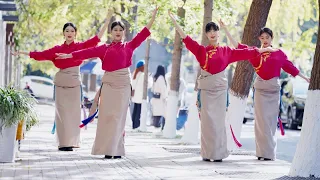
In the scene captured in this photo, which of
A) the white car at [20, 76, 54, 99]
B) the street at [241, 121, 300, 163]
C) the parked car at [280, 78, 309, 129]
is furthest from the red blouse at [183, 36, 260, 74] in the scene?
the white car at [20, 76, 54, 99]

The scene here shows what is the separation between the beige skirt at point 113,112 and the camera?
14930 millimetres

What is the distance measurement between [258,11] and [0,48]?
10.6 metres

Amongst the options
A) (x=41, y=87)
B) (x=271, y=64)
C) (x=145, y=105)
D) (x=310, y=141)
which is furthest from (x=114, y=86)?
(x=41, y=87)

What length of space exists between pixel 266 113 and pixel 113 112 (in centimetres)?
270

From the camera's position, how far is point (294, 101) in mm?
33750

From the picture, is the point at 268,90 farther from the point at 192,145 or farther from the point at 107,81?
the point at 192,145

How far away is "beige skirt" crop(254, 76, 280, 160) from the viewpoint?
16016mm

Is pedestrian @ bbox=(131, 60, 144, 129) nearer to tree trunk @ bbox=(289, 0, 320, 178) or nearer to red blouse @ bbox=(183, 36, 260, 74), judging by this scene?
red blouse @ bbox=(183, 36, 260, 74)

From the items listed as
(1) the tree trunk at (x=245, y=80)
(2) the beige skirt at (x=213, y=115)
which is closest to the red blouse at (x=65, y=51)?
(2) the beige skirt at (x=213, y=115)

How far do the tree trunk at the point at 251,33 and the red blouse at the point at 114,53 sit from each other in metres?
3.62

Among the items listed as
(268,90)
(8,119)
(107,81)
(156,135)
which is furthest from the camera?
(156,135)

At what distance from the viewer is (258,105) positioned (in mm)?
16141

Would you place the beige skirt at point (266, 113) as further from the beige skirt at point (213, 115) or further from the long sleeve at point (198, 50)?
the long sleeve at point (198, 50)

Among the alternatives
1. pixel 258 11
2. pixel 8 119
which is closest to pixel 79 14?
pixel 258 11
